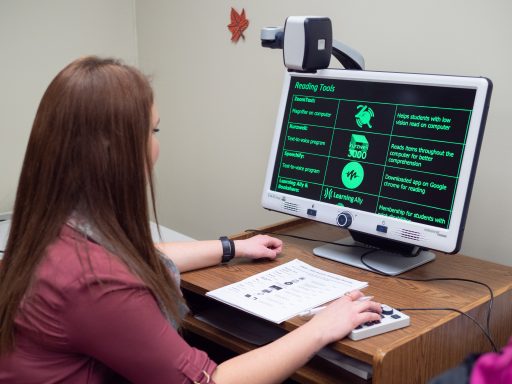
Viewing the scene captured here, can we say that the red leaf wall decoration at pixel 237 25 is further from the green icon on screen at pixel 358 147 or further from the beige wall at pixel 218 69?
the green icon on screen at pixel 358 147

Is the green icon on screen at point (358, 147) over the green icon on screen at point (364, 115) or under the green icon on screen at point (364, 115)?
under

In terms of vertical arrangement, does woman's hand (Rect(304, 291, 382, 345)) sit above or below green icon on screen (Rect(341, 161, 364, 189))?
below

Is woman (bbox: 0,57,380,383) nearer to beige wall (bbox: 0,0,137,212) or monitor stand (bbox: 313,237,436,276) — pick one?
monitor stand (bbox: 313,237,436,276)

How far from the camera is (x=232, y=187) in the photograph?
2.37 m

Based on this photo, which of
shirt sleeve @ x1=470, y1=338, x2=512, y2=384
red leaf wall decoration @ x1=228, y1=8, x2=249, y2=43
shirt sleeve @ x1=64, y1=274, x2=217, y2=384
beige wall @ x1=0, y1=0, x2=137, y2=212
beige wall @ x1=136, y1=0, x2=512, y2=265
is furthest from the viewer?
beige wall @ x1=0, y1=0, x2=137, y2=212

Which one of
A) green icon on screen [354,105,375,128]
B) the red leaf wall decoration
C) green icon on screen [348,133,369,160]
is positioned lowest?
green icon on screen [348,133,369,160]

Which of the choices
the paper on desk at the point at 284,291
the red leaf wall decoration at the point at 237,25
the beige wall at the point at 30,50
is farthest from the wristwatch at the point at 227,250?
the beige wall at the point at 30,50

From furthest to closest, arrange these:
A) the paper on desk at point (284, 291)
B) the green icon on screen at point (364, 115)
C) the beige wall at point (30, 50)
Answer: the beige wall at point (30, 50), the green icon on screen at point (364, 115), the paper on desk at point (284, 291)

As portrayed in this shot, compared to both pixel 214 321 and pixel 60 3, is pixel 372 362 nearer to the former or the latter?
pixel 214 321

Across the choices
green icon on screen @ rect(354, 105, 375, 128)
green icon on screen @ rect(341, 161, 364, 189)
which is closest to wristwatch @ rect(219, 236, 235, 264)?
green icon on screen @ rect(341, 161, 364, 189)

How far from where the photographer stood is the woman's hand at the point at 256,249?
5.17 ft

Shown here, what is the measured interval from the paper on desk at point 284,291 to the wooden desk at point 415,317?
4 cm

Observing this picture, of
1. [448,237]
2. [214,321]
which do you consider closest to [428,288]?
[448,237]

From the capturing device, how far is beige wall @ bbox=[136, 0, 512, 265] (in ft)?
5.38
